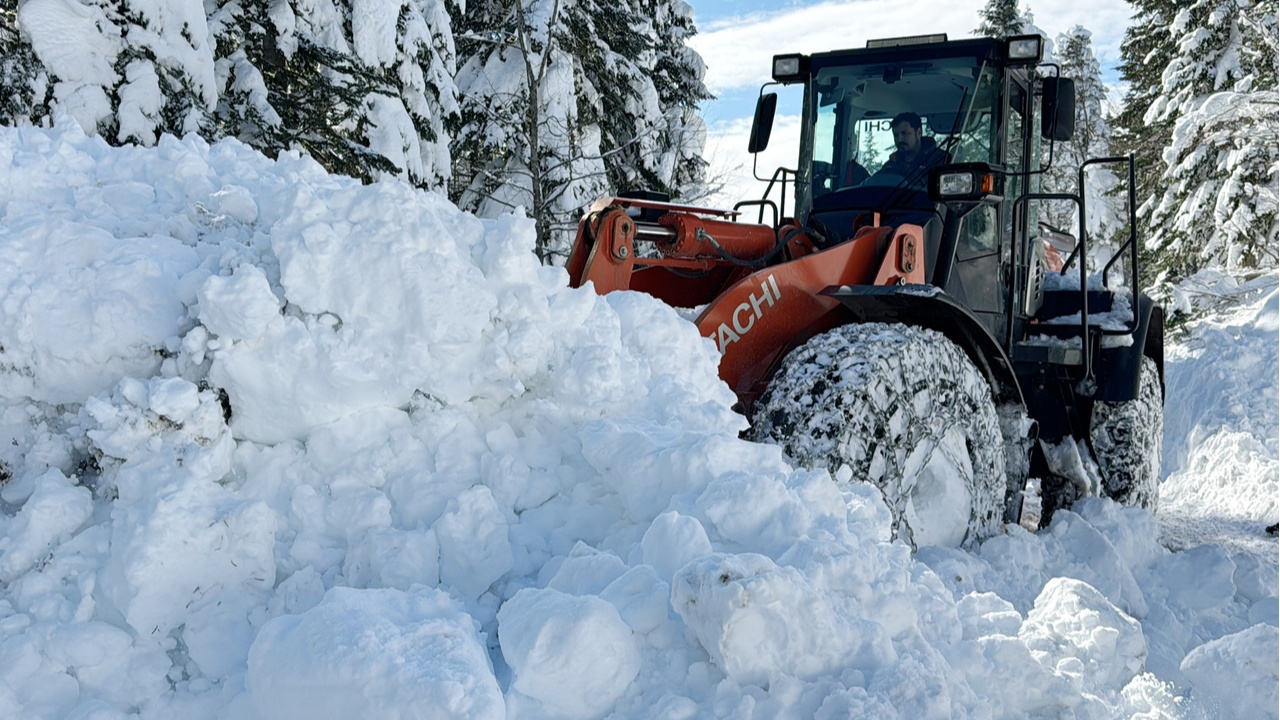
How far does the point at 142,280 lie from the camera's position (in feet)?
9.83

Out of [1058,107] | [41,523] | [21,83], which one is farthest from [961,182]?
[21,83]

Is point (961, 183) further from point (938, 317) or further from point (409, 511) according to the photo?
point (409, 511)

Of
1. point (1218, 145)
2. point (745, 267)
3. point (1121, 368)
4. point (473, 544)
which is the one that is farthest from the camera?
point (1218, 145)

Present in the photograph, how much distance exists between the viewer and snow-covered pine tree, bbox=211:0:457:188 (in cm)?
903

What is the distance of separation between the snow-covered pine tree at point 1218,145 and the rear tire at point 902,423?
13.1 meters

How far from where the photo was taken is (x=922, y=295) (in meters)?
4.57

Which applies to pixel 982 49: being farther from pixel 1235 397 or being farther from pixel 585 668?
pixel 1235 397

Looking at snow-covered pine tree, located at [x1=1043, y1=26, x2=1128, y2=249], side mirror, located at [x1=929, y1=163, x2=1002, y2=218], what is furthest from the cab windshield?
snow-covered pine tree, located at [x1=1043, y1=26, x2=1128, y2=249]

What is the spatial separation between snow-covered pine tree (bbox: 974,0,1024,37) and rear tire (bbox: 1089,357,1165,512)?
24681 millimetres

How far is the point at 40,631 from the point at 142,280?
1075 millimetres

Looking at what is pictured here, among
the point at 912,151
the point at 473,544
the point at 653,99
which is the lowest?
the point at 473,544

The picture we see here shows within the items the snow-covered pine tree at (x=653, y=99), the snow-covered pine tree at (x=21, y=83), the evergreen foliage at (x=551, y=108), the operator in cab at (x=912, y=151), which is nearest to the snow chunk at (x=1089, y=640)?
the operator in cab at (x=912, y=151)

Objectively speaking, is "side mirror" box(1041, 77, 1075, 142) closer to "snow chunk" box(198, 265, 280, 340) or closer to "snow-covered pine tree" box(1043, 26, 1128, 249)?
"snow chunk" box(198, 265, 280, 340)

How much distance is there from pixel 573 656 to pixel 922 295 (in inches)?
113
